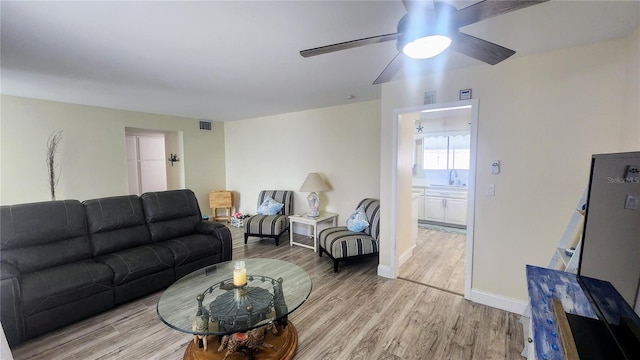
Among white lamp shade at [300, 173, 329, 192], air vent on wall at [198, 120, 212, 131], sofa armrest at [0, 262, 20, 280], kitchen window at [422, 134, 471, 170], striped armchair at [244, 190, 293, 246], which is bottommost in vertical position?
striped armchair at [244, 190, 293, 246]

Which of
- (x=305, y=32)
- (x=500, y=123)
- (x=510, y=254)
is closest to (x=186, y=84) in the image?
(x=305, y=32)

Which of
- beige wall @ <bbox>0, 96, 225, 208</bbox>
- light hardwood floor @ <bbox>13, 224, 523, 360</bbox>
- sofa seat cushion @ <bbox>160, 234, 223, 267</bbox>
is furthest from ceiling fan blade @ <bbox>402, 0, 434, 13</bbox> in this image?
beige wall @ <bbox>0, 96, 225, 208</bbox>

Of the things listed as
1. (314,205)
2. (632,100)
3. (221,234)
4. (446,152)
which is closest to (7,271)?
(221,234)

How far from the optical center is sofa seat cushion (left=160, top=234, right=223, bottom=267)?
3.01 m

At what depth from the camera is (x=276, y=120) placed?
5.33 meters

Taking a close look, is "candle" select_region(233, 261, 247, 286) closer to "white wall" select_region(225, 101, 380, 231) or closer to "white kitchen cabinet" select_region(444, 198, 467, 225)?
"white wall" select_region(225, 101, 380, 231)

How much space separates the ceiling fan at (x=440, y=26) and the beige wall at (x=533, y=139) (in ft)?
3.62

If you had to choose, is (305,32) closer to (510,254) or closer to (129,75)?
(129,75)

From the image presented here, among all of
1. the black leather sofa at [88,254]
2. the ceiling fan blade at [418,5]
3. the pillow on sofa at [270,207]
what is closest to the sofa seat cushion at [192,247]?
the black leather sofa at [88,254]

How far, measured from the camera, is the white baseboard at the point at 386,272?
128 inches

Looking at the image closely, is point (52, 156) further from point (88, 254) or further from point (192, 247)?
point (192, 247)

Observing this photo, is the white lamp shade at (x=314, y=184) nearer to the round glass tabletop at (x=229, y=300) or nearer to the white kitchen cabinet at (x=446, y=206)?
the round glass tabletop at (x=229, y=300)

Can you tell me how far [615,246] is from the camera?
1152 millimetres

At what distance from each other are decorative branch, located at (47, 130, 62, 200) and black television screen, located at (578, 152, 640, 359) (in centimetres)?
597
